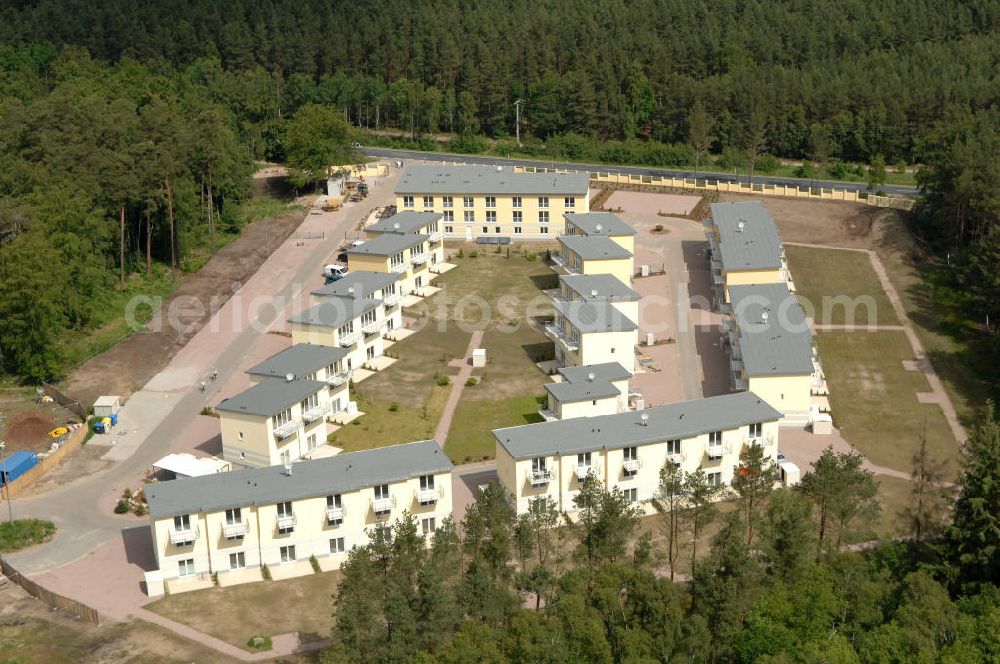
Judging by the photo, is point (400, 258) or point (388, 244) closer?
point (400, 258)

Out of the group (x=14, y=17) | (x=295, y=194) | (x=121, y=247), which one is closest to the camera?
(x=121, y=247)

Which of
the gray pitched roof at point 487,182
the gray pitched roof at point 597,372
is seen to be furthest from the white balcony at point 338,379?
the gray pitched roof at point 487,182

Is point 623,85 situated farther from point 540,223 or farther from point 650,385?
point 650,385

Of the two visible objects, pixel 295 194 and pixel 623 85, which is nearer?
pixel 295 194

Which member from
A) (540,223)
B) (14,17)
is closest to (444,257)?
(540,223)

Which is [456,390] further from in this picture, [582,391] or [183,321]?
[183,321]

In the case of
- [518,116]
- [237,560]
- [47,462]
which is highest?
[518,116]

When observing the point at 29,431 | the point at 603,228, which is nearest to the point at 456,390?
the point at 29,431
